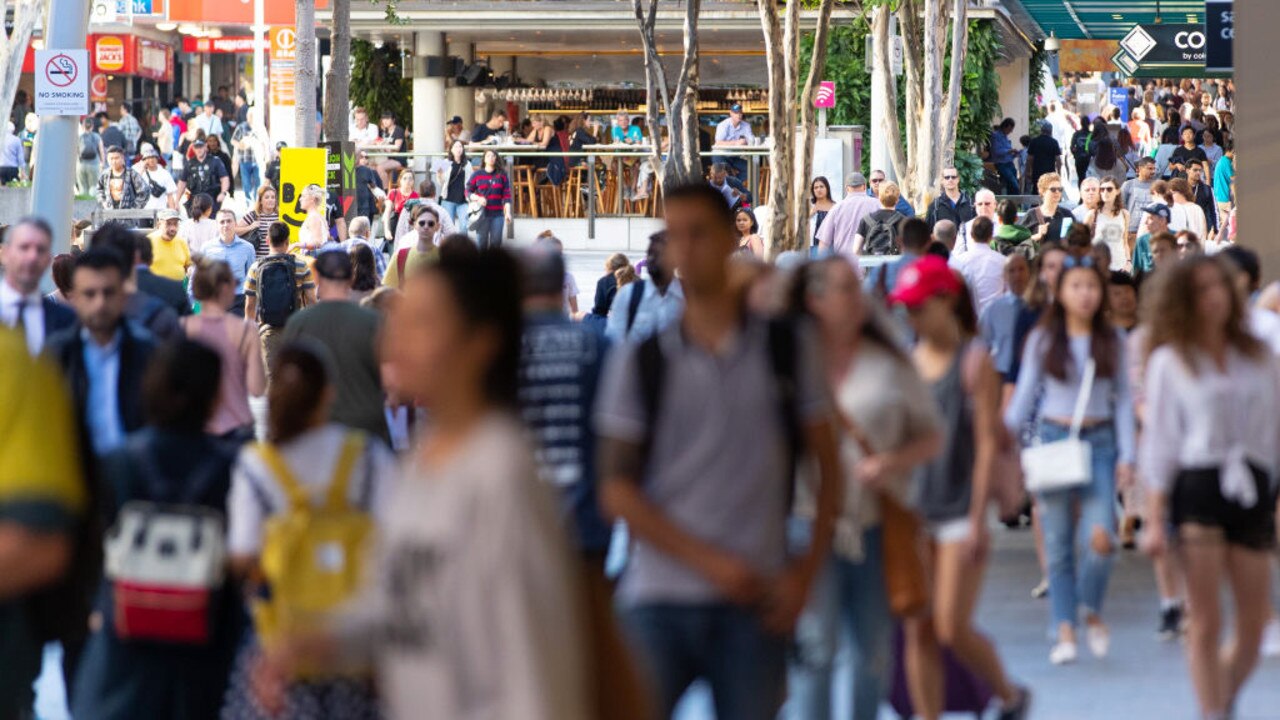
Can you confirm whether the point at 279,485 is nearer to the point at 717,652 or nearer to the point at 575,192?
the point at 717,652

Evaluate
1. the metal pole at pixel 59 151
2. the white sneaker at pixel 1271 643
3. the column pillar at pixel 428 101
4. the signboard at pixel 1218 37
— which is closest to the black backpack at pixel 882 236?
the signboard at pixel 1218 37

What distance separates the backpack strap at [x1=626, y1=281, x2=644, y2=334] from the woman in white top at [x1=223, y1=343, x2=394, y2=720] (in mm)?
5211

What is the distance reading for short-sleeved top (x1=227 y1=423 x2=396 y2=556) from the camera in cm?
538

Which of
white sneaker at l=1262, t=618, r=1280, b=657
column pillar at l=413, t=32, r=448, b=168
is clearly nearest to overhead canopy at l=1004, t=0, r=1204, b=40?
column pillar at l=413, t=32, r=448, b=168

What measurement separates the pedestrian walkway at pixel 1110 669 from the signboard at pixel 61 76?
879 centimetres

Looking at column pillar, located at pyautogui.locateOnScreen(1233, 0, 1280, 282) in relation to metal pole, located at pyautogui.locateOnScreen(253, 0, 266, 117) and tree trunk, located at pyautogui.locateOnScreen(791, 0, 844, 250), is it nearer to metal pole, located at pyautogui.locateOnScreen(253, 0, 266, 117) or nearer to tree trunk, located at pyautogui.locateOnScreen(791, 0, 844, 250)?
tree trunk, located at pyautogui.locateOnScreen(791, 0, 844, 250)

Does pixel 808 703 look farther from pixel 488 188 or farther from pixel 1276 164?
pixel 488 188

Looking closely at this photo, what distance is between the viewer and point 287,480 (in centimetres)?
544

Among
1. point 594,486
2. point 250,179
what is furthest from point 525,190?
point 594,486

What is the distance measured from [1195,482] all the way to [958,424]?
781 millimetres

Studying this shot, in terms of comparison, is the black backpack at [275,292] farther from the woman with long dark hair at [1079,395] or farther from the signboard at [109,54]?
the signboard at [109,54]

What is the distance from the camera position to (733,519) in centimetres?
505

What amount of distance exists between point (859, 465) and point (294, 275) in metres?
9.30

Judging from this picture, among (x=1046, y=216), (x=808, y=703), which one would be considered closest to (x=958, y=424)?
(x=808, y=703)
